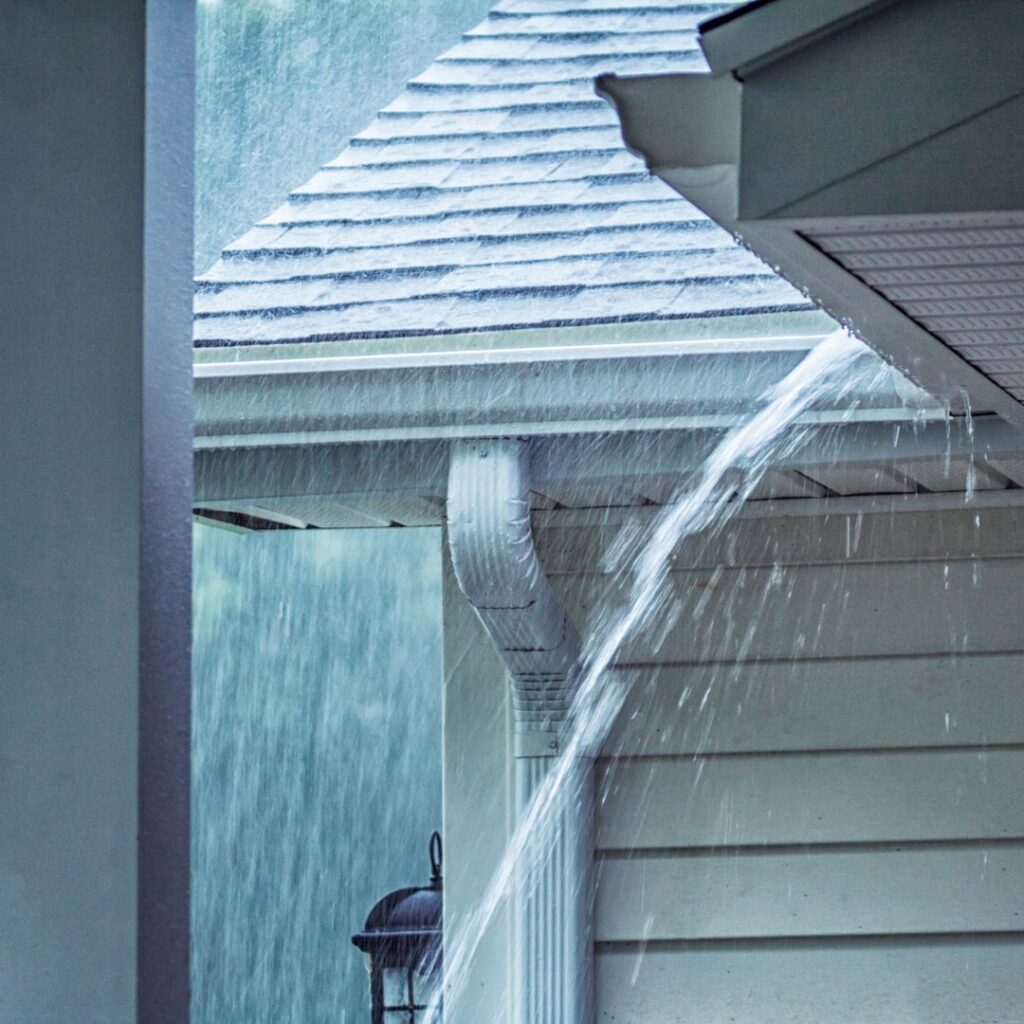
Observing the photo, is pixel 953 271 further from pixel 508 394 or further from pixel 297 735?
pixel 297 735

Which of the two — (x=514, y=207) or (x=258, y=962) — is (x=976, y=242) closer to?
(x=514, y=207)

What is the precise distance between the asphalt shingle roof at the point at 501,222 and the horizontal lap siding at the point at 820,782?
0.85 meters

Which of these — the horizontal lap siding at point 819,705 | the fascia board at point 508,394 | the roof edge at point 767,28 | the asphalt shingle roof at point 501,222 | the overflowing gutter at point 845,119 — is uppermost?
the asphalt shingle roof at point 501,222

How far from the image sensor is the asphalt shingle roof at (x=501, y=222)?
3646mm

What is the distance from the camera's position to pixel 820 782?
13.9 ft

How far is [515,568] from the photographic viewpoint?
352 cm

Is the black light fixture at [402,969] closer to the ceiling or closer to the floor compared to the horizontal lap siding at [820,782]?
closer to the floor

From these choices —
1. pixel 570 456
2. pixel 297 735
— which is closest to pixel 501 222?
pixel 570 456

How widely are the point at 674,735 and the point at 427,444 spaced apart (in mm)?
1177

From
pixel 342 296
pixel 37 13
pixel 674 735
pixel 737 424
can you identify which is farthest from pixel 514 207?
pixel 37 13

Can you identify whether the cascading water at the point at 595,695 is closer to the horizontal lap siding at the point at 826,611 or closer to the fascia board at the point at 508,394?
the horizontal lap siding at the point at 826,611

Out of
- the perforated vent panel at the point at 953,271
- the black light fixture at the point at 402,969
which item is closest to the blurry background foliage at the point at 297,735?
the black light fixture at the point at 402,969

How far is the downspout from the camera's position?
3.54 meters

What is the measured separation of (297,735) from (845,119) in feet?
44.7
